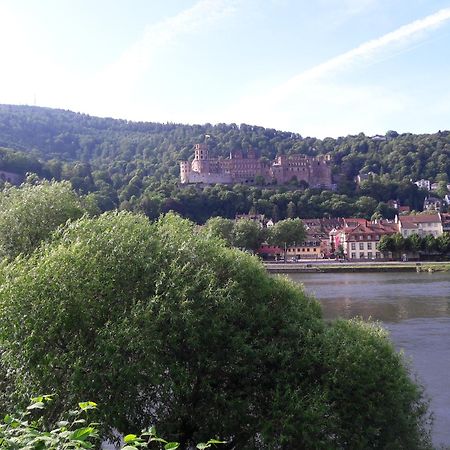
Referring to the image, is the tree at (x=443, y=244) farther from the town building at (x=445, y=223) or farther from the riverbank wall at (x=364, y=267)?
the town building at (x=445, y=223)

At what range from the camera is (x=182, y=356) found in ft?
42.5

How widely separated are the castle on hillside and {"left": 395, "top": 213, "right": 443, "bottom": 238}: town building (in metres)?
59.7

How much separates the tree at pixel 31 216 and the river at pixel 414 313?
8.93 metres

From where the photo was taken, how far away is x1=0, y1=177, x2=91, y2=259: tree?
1798cm

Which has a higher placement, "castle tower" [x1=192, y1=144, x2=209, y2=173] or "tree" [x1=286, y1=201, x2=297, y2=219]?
"castle tower" [x1=192, y1=144, x2=209, y2=173]

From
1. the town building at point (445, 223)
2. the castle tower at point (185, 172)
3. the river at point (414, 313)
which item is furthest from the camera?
the castle tower at point (185, 172)

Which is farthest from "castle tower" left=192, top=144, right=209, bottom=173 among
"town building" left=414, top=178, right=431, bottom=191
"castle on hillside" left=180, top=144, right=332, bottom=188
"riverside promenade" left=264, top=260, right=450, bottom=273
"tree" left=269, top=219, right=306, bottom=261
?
"riverside promenade" left=264, top=260, right=450, bottom=273

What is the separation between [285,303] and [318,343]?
181 cm

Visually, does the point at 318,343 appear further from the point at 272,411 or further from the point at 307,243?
the point at 307,243

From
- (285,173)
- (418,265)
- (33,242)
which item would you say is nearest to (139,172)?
(285,173)

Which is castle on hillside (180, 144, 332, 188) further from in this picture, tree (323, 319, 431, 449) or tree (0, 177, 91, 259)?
tree (323, 319, 431, 449)

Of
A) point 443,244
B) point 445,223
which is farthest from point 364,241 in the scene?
point 445,223

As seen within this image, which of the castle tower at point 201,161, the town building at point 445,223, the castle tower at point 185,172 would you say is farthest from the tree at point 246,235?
the castle tower at point 201,161

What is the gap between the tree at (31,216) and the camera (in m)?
18.0
